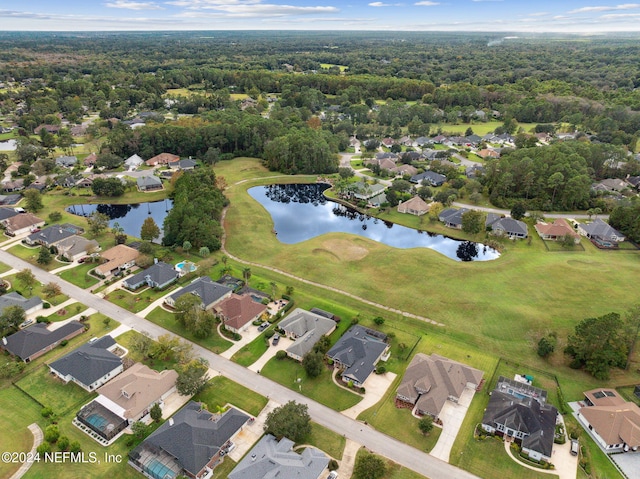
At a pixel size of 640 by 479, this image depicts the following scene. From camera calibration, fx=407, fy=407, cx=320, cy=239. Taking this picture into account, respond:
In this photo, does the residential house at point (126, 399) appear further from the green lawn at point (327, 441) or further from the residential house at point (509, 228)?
the residential house at point (509, 228)

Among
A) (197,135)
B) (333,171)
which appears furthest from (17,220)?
(333,171)

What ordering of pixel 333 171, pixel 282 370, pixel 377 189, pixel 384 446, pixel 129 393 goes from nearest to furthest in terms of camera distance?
1. pixel 384 446
2. pixel 129 393
3. pixel 282 370
4. pixel 377 189
5. pixel 333 171

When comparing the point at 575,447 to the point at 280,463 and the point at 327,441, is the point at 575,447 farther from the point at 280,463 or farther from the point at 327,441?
the point at 280,463

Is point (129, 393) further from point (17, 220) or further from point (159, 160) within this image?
point (159, 160)

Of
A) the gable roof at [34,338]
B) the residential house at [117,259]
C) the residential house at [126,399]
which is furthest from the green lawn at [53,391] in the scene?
the residential house at [117,259]

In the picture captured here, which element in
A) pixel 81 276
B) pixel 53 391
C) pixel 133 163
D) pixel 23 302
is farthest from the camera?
pixel 133 163

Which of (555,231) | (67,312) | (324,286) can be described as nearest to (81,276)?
(67,312)
